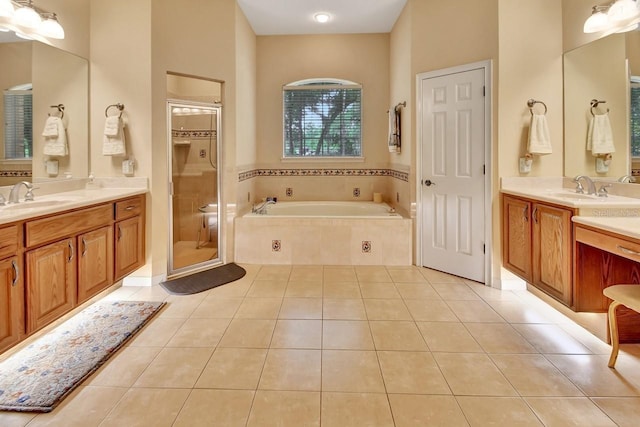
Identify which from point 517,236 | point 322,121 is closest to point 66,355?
point 517,236

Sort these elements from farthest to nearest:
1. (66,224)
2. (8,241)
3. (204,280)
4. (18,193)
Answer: (204,280) < (18,193) < (66,224) < (8,241)

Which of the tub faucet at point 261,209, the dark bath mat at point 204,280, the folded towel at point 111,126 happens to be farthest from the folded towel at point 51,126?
the tub faucet at point 261,209

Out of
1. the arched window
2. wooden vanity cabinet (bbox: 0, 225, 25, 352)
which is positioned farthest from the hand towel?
wooden vanity cabinet (bbox: 0, 225, 25, 352)

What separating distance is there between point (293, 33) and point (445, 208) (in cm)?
312

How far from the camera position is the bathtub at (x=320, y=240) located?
427cm

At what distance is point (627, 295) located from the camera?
2014mm

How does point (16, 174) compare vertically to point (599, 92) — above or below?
below

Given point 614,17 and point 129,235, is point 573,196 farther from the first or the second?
point 129,235

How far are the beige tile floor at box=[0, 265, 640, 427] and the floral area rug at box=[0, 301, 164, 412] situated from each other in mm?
66

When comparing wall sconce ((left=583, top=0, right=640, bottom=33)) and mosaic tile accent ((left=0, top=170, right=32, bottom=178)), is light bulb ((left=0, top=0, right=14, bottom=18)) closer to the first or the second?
mosaic tile accent ((left=0, top=170, right=32, bottom=178))

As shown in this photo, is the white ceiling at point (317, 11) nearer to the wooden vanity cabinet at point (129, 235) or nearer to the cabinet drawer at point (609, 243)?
the wooden vanity cabinet at point (129, 235)

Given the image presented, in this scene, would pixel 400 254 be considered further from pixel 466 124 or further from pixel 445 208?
pixel 466 124

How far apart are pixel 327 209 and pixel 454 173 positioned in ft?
6.24

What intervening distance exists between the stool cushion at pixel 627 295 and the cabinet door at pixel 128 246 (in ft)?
10.8
